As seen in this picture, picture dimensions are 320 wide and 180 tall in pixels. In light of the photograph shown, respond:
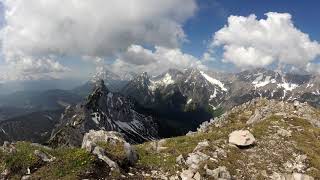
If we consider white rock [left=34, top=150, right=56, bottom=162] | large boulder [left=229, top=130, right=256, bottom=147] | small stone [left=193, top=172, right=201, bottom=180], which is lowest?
small stone [left=193, top=172, right=201, bottom=180]

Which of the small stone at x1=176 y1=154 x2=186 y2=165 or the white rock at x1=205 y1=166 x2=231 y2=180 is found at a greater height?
the small stone at x1=176 y1=154 x2=186 y2=165

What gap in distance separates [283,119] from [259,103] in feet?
185

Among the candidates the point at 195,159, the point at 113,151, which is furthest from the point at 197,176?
the point at 113,151

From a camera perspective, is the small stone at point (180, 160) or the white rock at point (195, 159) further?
the small stone at point (180, 160)

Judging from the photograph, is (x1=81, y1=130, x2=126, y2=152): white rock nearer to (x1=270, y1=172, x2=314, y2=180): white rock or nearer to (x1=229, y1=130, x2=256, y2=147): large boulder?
(x1=229, y1=130, x2=256, y2=147): large boulder

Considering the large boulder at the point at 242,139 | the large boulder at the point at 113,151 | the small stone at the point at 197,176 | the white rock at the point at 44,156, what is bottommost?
the small stone at the point at 197,176

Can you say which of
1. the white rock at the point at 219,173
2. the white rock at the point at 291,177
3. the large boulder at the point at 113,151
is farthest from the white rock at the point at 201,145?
the white rock at the point at 291,177

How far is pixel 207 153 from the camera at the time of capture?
37062 mm

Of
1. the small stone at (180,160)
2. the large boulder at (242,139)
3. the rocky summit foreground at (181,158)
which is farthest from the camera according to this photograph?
the large boulder at (242,139)

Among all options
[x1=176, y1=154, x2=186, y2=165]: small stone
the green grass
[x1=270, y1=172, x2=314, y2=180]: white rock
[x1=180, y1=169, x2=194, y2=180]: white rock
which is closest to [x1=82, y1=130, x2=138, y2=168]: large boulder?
the green grass

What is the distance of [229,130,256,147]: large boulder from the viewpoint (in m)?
41.2

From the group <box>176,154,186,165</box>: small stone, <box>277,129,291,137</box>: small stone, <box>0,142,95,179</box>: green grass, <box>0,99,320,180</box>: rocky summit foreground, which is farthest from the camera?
<box>277,129,291,137</box>: small stone

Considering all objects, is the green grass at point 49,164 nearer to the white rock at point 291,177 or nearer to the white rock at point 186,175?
the white rock at point 186,175

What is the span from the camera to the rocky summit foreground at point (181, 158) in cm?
2920
